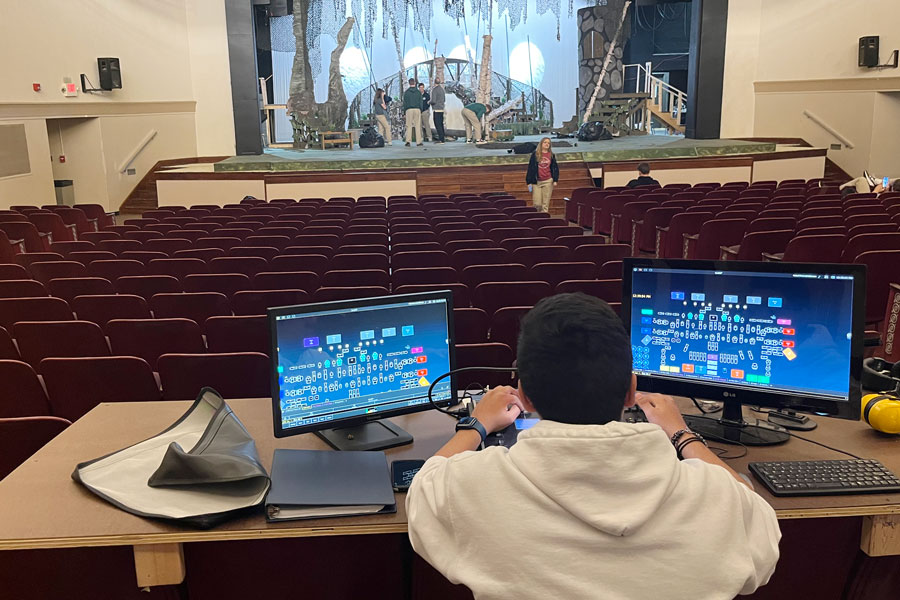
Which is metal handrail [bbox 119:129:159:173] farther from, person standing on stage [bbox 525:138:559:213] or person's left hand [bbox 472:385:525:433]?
person's left hand [bbox 472:385:525:433]

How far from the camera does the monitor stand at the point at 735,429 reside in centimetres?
211

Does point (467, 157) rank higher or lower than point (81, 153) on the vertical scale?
lower

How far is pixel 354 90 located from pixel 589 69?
6.66m

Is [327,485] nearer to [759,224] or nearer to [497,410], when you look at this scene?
[497,410]

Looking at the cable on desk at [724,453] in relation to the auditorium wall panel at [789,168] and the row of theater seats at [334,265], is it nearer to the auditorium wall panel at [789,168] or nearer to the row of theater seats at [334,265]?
the row of theater seats at [334,265]

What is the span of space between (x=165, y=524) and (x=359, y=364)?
2.22ft

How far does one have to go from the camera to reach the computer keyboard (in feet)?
5.93

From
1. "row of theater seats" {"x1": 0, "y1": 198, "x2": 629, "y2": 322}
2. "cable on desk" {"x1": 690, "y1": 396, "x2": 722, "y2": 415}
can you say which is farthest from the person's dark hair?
"row of theater seats" {"x1": 0, "y1": 198, "x2": 629, "y2": 322}

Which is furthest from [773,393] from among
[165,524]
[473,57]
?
[473,57]

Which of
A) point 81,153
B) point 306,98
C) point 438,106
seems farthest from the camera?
point 438,106

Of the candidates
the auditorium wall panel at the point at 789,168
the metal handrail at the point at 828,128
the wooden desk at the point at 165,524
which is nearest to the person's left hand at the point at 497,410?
the wooden desk at the point at 165,524

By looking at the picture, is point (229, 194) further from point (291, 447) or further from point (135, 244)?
point (291, 447)

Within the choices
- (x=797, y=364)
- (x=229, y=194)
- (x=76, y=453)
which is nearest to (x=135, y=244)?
(x=76, y=453)

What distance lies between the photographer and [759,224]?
269 inches
